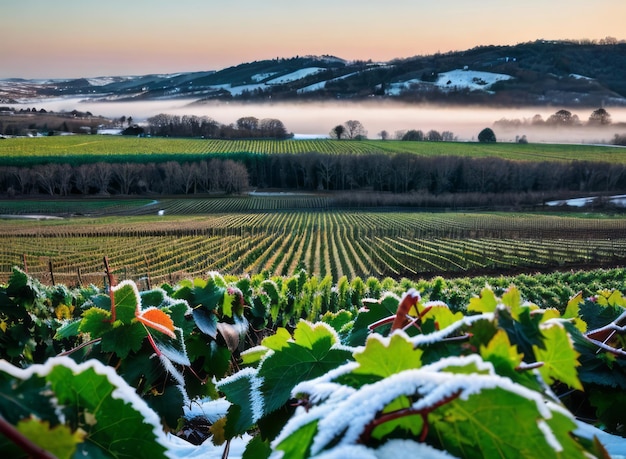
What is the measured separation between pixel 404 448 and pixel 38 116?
457ft

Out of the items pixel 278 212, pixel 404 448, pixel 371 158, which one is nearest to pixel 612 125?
pixel 371 158

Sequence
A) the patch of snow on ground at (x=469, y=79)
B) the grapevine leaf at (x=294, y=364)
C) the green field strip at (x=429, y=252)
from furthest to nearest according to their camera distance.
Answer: the patch of snow on ground at (x=469, y=79), the green field strip at (x=429, y=252), the grapevine leaf at (x=294, y=364)

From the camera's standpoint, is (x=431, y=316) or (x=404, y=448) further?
(x=431, y=316)

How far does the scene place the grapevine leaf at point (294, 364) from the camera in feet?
3.03

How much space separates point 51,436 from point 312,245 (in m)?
46.8

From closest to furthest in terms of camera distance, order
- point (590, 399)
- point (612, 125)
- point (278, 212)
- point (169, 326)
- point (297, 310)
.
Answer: point (590, 399), point (169, 326), point (297, 310), point (278, 212), point (612, 125)

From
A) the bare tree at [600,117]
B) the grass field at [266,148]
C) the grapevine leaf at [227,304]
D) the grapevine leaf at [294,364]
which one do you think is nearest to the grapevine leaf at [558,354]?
the grapevine leaf at [294,364]

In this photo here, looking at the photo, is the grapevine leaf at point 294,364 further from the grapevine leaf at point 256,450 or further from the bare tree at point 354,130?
the bare tree at point 354,130

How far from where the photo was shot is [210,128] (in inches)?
5103

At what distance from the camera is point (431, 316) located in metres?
0.88

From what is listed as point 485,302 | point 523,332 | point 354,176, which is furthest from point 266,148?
point 523,332

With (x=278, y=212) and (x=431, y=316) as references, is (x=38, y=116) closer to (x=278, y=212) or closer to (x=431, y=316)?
(x=278, y=212)

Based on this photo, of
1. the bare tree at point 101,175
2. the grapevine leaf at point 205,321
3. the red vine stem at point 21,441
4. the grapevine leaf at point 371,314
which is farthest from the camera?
the bare tree at point 101,175

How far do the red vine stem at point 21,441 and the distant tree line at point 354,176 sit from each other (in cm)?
8787
